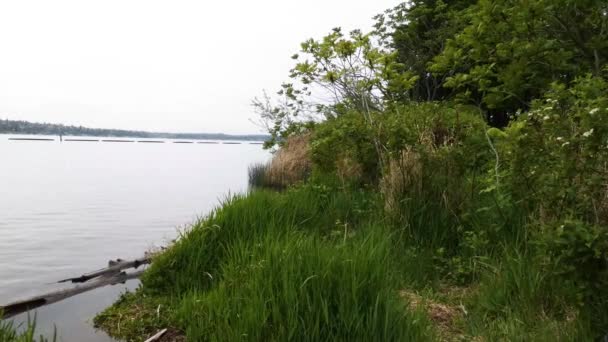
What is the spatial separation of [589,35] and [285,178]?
1036 cm

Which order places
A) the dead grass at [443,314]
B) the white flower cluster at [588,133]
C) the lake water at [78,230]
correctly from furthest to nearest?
1. the lake water at [78,230]
2. the dead grass at [443,314]
3. the white flower cluster at [588,133]

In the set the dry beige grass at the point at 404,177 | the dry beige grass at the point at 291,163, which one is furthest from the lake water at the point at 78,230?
the dry beige grass at the point at 404,177

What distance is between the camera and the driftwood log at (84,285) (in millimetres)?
4754

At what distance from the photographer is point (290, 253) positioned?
3736mm

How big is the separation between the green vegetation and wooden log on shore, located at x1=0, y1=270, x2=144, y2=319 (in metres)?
0.65

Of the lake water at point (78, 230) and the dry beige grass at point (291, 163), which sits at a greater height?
the dry beige grass at point (291, 163)

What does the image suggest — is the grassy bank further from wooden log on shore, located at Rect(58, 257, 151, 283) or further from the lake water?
wooden log on shore, located at Rect(58, 257, 151, 283)

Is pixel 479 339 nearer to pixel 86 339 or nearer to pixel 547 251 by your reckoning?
pixel 547 251

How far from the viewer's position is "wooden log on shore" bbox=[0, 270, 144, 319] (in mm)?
4691

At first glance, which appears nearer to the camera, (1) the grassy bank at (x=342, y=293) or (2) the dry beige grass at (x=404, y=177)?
(1) the grassy bank at (x=342, y=293)

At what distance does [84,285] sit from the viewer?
18.4ft

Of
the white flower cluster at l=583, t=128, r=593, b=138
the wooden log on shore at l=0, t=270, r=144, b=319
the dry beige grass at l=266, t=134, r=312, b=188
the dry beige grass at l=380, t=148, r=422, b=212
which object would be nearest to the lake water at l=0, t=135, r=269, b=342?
the wooden log on shore at l=0, t=270, r=144, b=319

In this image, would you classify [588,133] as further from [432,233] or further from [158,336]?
[158,336]

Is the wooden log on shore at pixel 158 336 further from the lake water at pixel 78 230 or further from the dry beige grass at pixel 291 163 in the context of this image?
the dry beige grass at pixel 291 163
